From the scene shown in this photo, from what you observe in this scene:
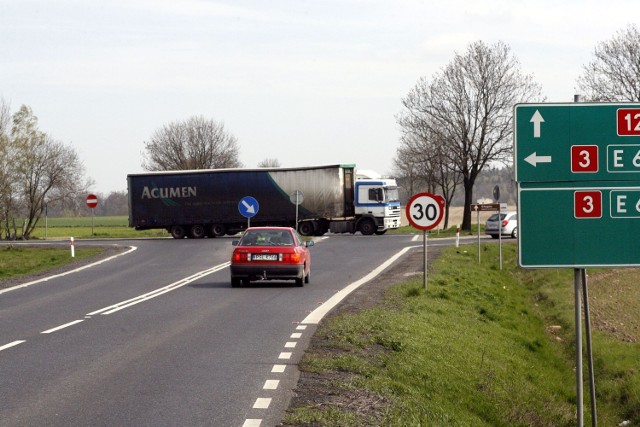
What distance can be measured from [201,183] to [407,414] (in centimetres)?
4989

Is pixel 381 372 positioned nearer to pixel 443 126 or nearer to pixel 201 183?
pixel 201 183

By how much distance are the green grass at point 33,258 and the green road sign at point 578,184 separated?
2548cm

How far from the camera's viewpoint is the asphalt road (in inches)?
366

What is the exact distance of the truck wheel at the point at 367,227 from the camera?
5872 cm

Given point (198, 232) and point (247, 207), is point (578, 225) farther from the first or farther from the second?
point (198, 232)

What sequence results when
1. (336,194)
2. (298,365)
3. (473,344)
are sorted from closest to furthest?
(298,365) < (473,344) < (336,194)

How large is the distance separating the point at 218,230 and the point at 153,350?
4530cm

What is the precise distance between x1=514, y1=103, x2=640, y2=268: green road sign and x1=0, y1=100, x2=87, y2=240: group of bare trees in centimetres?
6380

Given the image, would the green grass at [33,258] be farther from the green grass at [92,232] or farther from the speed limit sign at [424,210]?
the green grass at [92,232]

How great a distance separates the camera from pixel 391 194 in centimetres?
5891

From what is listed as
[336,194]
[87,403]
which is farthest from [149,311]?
[336,194]

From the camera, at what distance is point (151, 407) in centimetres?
941

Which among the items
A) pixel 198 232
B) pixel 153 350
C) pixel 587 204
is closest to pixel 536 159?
pixel 587 204

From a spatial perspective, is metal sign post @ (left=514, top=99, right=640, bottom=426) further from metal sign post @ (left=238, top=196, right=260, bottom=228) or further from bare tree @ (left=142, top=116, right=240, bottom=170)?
bare tree @ (left=142, top=116, right=240, bottom=170)
